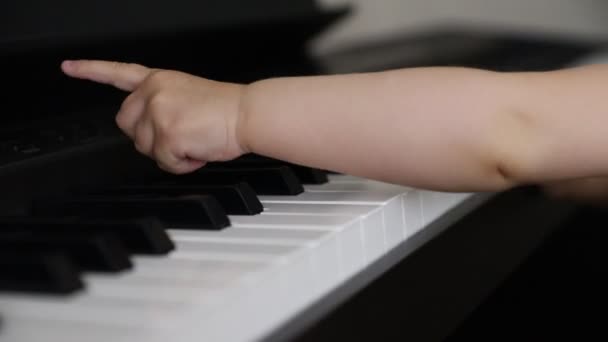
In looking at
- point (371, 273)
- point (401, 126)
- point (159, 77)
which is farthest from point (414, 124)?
point (159, 77)

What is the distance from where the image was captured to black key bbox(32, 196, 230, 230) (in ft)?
2.19

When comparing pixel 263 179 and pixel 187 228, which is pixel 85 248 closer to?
pixel 187 228

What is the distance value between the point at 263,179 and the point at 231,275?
27cm

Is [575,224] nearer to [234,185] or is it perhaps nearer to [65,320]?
[234,185]

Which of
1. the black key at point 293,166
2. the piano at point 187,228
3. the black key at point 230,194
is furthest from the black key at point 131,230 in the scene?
the black key at point 293,166

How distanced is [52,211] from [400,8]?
182 centimetres

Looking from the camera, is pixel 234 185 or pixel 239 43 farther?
pixel 239 43

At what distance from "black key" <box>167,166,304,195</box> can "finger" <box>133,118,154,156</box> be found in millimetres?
54

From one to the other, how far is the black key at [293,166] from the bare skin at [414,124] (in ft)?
0.30

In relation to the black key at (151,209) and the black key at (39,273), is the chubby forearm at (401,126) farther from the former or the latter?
the black key at (39,273)

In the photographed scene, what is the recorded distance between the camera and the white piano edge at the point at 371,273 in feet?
1.81

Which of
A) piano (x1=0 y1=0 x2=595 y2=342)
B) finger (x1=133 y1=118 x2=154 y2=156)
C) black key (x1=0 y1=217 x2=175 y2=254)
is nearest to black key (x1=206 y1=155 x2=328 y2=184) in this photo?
piano (x1=0 y1=0 x2=595 y2=342)

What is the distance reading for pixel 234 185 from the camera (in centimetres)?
72

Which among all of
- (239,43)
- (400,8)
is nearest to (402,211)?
(239,43)
